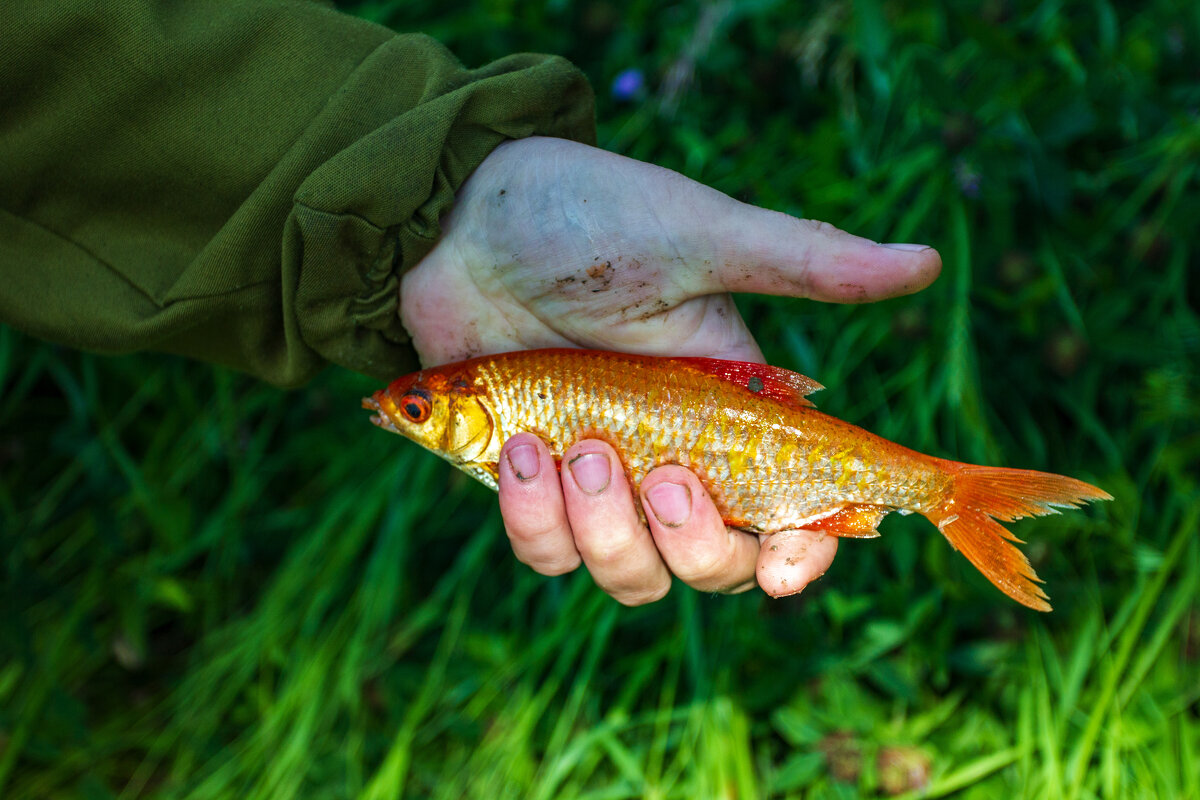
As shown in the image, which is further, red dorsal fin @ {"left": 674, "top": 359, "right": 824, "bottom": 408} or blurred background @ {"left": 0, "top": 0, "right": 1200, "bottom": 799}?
blurred background @ {"left": 0, "top": 0, "right": 1200, "bottom": 799}

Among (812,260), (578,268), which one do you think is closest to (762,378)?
(812,260)

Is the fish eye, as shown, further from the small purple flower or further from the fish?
the small purple flower

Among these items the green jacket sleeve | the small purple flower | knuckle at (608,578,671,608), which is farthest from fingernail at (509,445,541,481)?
the small purple flower

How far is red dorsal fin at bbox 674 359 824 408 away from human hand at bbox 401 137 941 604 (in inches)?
7.3

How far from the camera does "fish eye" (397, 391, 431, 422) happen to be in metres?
1.93

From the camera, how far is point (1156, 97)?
2.66 meters

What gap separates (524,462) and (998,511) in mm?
1084

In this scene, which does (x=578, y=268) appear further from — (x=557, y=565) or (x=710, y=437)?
(x=557, y=565)

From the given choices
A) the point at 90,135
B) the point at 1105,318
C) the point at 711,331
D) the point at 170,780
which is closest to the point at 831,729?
the point at 711,331

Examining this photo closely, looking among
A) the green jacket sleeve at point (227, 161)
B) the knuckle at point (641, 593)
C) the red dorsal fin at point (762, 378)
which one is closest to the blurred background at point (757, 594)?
the knuckle at point (641, 593)

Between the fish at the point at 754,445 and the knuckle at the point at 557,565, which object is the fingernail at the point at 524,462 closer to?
the fish at the point at 754,445

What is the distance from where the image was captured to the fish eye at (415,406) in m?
1.93

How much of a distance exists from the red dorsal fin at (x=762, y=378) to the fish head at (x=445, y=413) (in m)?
0.50

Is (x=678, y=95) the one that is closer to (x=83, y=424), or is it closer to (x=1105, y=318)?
(x=1105, y=318)
